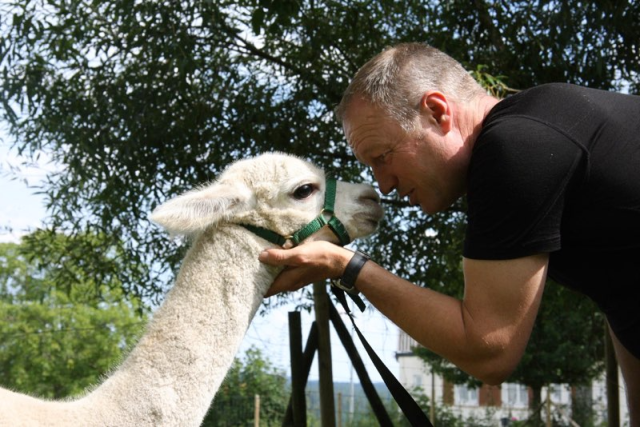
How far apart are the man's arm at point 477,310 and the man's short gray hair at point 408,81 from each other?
0.56 meters

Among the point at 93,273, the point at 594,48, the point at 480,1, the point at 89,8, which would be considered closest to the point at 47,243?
the point at 93,273

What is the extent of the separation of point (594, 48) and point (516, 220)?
14.0ft

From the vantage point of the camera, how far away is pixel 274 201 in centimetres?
296

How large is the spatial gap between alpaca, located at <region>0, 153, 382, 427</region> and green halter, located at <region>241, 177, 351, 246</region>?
20 mm

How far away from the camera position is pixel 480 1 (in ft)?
20.2

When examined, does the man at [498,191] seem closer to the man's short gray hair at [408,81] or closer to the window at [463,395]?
the man's short gray hair at [408,81]

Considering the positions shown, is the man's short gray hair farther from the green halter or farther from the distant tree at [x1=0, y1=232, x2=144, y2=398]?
the distant tree at [x1=0, y1=232, x2=144, y2=398]

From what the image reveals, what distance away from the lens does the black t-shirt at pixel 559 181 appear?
2.13 meters

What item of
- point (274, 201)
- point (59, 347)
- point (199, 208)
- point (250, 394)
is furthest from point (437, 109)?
point (59, 347)

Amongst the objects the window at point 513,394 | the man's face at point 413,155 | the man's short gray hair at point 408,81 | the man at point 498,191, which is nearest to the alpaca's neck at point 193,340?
the man at point 498,191

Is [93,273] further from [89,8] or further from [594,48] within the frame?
[594,48]

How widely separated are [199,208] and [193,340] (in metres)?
0.50

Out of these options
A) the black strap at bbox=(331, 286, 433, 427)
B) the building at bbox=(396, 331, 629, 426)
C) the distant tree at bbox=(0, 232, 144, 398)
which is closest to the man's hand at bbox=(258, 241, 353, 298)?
the black strap at bbox=(331, 286, 433, 427)

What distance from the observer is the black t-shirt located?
83.7 inches
